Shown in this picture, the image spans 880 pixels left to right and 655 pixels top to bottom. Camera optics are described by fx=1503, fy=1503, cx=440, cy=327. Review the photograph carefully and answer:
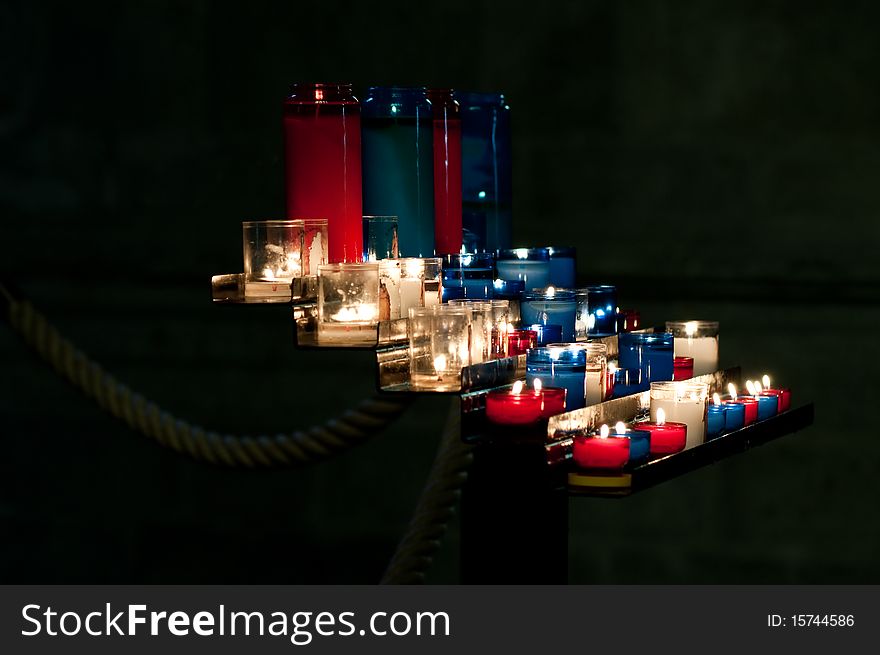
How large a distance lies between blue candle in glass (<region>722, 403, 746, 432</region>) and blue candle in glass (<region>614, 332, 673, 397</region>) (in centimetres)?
11

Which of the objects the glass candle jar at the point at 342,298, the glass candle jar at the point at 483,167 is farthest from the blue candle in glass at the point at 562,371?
the glass candle jar at the point at 483,167

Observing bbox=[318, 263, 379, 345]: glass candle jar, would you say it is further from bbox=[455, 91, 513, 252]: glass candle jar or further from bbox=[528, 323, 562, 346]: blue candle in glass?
bbox=[455, 91, 513, 252]: glass candle jar

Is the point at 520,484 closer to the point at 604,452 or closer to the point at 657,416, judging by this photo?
the point at 604,452

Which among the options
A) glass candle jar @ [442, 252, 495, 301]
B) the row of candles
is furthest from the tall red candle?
the row of candles

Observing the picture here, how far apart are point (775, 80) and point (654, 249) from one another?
54cm

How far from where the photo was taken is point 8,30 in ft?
14.8

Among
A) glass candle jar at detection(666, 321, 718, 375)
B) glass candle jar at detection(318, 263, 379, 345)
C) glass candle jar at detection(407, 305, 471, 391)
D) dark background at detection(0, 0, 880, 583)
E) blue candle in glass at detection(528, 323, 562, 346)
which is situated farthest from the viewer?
dark background at detection(0, 0, 880, 583)

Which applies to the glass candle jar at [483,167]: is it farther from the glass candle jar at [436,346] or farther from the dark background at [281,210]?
the dark background at [281,210]

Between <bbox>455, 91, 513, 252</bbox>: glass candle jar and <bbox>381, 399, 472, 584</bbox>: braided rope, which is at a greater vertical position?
<bbox>455, 91, 513, 252</bbox>: glass candle jar

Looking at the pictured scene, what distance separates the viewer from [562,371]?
2.13 metres

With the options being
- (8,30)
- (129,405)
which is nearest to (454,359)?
(129,405)

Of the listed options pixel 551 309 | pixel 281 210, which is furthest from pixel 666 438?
pixel 281 210

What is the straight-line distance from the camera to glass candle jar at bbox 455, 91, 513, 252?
2662 mm

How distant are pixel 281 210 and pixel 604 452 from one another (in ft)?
8.11
